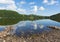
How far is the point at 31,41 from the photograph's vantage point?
1117 inches

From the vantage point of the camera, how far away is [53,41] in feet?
92.9

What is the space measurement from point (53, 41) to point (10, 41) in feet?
25.2

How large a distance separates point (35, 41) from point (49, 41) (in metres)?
2.51

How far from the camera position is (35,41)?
28453 millimetres

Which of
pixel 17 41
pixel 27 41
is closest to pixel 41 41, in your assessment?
pixel 27 41

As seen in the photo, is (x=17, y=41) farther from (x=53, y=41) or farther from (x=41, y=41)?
(x=53, y=41)

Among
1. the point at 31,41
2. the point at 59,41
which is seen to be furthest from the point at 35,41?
the point at 59,41

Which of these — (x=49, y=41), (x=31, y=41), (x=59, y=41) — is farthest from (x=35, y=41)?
(x=59, y=41)

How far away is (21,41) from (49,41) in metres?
5.01

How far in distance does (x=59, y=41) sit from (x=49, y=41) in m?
1.87

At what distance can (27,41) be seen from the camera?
28500 millimetres

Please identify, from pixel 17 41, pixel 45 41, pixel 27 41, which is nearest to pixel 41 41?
pixel 45 41

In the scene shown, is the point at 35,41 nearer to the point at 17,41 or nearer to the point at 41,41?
the point at 41,41

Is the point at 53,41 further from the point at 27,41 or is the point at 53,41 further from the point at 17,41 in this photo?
the point at 17,41
